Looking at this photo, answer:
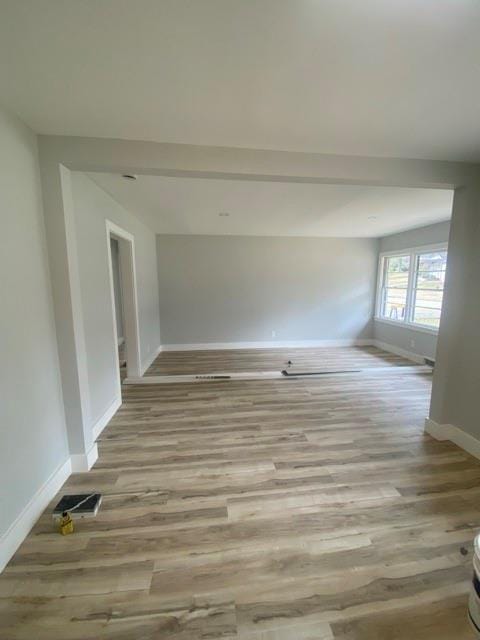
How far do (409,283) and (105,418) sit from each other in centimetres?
553

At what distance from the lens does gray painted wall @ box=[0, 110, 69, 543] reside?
142 centimetres

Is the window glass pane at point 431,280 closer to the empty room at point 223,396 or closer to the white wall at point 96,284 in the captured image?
the empty room at point 223,396

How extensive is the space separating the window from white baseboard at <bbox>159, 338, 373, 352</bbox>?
885mm

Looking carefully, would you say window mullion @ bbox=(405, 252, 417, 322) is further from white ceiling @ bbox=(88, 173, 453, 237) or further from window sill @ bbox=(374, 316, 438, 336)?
white ceiling @ bbox=(88, 173, 453, 237)

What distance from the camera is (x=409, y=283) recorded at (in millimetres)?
5074

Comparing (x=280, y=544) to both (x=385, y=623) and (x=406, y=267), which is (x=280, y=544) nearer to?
(x=385, y=623)

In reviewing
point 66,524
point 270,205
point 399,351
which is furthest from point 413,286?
point 66,524

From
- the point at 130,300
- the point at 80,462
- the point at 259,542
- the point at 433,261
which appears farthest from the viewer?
the point at 433,261

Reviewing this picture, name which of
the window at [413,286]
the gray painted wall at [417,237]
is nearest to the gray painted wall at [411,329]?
the gray painted wall at [417,237]

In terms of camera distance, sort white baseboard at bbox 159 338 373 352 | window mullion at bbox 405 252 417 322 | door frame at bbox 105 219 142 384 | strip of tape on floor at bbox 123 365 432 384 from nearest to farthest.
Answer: door frame at bbox 105 219 142 384 → strip of tape on floor at bbox 123 365 432 384 → window mullion at bbox 405 252 417 322 → white baseboard at bbox 159 338 373 352

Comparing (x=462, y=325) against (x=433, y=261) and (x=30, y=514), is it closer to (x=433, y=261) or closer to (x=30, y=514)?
(x=433, y=261)

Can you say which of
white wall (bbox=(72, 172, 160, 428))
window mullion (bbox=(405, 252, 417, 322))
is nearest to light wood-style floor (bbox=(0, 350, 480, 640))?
white wall (bbox=(72, 172, 160, 428))

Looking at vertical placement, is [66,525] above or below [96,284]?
below

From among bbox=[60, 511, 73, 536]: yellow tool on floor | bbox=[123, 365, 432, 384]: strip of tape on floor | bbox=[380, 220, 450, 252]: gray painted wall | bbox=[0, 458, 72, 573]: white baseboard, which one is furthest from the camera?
bbox=[380, 220, 450, 252]: gray painted wall
